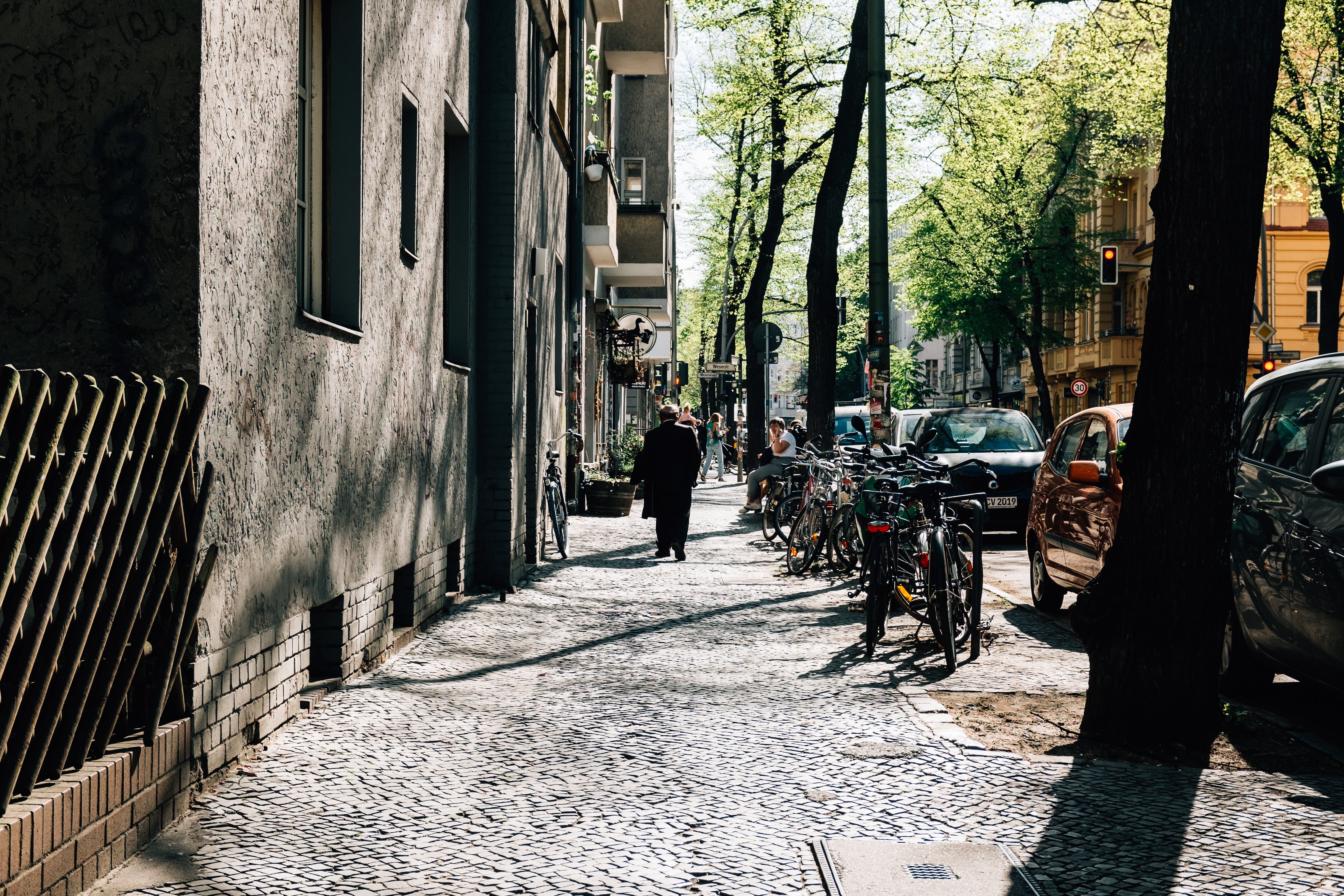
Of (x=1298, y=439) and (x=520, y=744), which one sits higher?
(x=1298, y=439)

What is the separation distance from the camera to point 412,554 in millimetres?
8977

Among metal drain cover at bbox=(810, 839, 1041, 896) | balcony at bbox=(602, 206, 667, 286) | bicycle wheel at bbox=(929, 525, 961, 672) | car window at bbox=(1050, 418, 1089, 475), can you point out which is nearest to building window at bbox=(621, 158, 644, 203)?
balcony at bbox=(602, 206, 667, 286)

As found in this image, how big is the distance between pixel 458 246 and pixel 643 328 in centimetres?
1575

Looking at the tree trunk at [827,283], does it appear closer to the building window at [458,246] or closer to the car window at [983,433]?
the car window at [983,433]

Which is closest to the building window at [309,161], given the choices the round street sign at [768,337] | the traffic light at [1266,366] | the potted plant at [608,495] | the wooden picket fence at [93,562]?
the wooden picket fence at [93,562]

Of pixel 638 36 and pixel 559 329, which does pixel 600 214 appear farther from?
pixel 638 36

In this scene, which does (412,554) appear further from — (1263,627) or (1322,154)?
(1322,154)

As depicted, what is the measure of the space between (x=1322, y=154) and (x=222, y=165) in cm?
2706

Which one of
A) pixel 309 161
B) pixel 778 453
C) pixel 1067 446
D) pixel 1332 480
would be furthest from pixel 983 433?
pixel 309 161

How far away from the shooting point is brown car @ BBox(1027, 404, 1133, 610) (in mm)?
10055

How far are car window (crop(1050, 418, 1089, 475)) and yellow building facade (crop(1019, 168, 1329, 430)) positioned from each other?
25678 mm

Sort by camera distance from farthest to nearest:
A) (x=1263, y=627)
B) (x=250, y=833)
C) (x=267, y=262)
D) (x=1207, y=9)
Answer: (x=1263, y=627) → (x=1207, y=9) → (x=267, y=262) → (x=250, y=833)

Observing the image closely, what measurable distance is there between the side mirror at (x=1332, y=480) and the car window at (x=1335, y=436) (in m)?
0.64

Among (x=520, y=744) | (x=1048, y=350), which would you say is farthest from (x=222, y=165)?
(x=1048, y=350)
